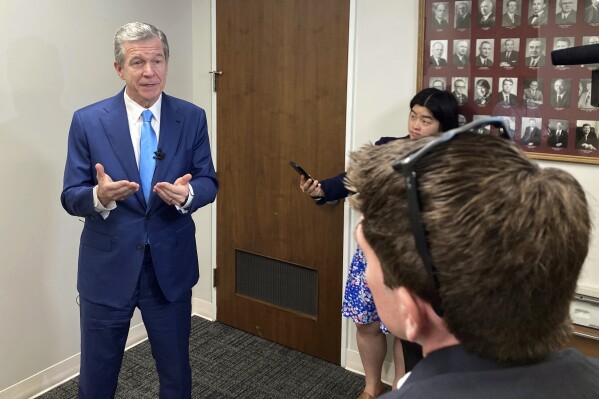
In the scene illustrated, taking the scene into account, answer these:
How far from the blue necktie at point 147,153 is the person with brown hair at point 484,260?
1390 mm

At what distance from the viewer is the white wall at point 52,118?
7.95ft

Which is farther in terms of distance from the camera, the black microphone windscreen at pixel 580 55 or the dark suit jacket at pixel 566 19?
the dark suit jacket at pixel 566 19

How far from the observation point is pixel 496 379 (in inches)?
26.1

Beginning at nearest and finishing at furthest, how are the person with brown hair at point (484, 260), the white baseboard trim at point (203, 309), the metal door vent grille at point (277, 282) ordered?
the person with brown hair at point (484, 260), the metal door vent grille at point (277, 282), the white baseboard trim at point (203, 309)

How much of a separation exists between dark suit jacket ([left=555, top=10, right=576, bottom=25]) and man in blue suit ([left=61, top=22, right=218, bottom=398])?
1497 millimetres

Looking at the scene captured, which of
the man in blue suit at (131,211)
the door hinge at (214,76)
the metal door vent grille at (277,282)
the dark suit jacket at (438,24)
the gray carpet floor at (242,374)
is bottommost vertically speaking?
the gray carpet floor at (242,374)

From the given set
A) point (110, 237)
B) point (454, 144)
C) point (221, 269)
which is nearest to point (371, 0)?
point (110, 237)

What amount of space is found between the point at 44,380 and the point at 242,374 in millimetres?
974

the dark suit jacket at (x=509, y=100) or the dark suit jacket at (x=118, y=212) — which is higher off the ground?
the dark suit jacket at (x=509, y=100)

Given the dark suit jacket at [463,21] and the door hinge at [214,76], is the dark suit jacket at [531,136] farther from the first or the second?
the door hinge at [214,76]

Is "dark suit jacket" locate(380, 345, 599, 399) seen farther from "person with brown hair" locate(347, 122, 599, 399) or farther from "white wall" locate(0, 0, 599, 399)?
"white wall" locate(0, 0, 599, 399)

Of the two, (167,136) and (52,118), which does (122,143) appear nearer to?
(167,136)

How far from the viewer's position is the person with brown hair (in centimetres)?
64

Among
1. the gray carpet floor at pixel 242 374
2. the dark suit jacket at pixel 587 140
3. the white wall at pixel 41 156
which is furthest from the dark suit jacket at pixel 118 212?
the dark suit jacket at pixel 587 140
